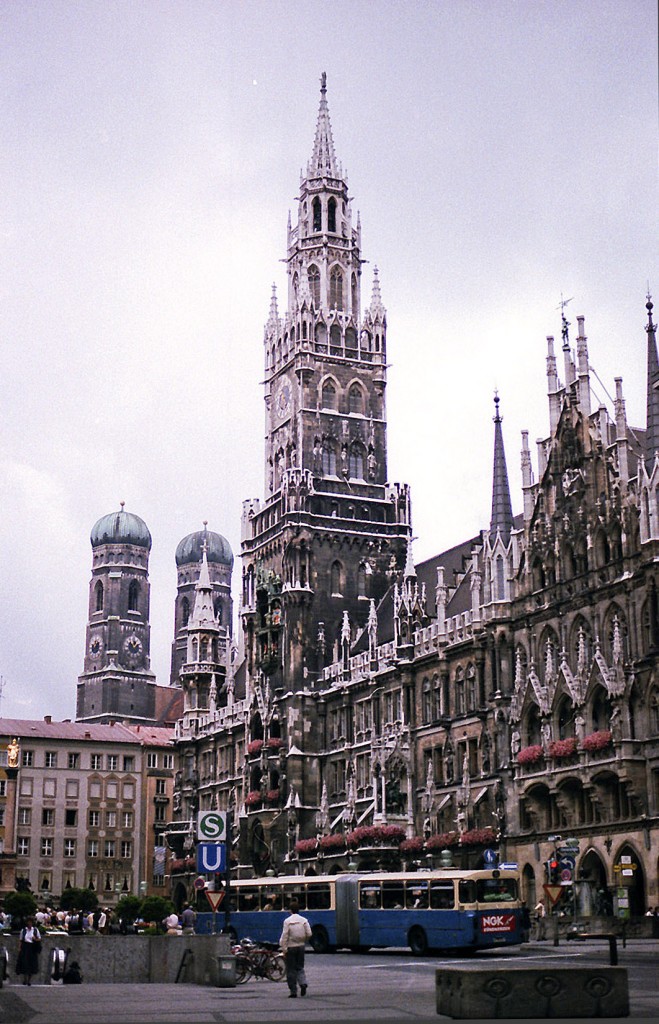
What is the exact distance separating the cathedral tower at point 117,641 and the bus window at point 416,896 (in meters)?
128

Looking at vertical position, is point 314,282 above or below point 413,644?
above

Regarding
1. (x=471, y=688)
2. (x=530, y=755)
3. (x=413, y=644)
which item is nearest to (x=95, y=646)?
(x=413, y=644)

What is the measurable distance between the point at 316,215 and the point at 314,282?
600 cm

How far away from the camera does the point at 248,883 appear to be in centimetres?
6819

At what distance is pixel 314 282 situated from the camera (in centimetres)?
10644

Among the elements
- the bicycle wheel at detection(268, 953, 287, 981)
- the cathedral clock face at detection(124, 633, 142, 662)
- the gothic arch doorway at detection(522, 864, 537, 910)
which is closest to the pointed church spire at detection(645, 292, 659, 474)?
the gothic arch doorway at detection(522, 864, 537, 910)

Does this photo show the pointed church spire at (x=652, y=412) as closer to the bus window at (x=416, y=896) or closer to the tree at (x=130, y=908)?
the bus window at (x=416, y=896)

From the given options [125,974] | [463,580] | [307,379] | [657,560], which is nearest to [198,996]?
[125,974]

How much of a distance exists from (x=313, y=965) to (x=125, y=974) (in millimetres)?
9683

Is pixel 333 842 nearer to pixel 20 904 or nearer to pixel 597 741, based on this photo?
pixel 20 904

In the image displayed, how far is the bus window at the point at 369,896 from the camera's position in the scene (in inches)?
2196

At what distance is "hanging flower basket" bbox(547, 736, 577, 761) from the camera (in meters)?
65.6

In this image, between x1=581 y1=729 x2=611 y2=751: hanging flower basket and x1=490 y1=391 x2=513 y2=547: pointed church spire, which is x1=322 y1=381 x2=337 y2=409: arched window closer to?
x1=490 y1=391 x2=513 y2=547: pointed church spire

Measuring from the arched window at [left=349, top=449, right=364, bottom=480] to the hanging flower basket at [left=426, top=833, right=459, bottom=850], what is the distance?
1265 inches
